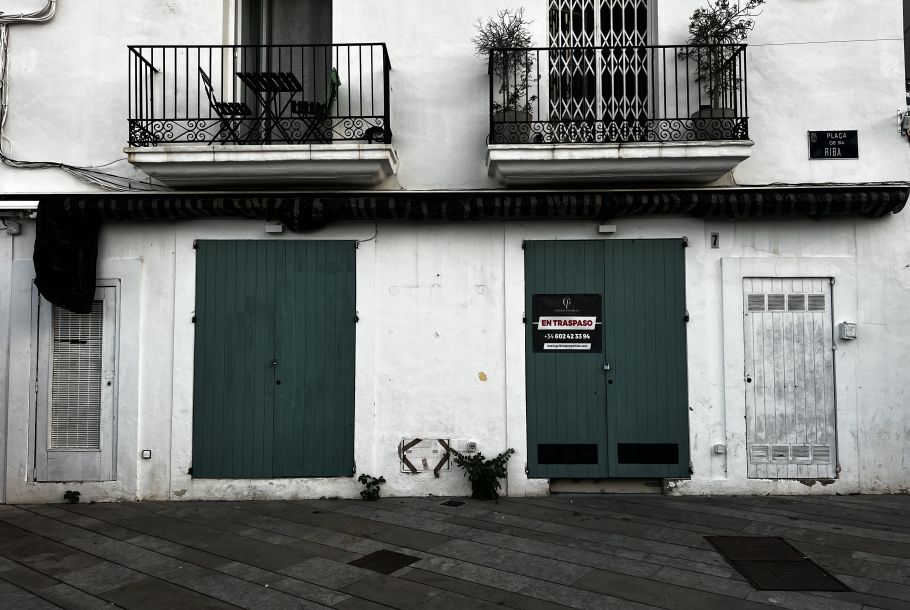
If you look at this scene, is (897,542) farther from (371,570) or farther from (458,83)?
(458,83)

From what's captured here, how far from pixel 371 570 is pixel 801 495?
17.6ft

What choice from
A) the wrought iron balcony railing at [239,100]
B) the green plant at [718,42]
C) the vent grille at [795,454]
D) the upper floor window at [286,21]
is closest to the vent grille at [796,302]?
the vent grille at [795,454]

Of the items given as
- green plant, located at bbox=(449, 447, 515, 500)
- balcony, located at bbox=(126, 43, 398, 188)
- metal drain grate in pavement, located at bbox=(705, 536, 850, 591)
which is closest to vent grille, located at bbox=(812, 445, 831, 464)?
metal drain grate in pavement, located at bbox=(705, 536, 850, 591)

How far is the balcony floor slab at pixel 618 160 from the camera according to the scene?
6996 mm

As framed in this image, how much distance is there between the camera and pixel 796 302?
7523 millimetres

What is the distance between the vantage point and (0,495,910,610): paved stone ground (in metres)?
4.76

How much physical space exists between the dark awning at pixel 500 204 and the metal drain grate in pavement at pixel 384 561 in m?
3.80

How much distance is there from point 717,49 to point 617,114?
4.38ft

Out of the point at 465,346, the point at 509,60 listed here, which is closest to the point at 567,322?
the point at 465,346

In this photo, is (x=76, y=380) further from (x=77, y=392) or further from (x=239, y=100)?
(x=239, y=100)

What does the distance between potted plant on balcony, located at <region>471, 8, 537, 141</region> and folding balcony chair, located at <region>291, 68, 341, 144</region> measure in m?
1.85

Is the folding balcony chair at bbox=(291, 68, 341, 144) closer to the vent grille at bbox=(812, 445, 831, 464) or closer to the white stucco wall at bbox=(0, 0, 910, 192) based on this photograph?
the white stucco wall at bbox=(0, 0, 910, 192)

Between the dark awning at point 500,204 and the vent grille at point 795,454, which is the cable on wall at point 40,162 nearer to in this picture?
the dark awning at point 500,204

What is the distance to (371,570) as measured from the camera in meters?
5.27
